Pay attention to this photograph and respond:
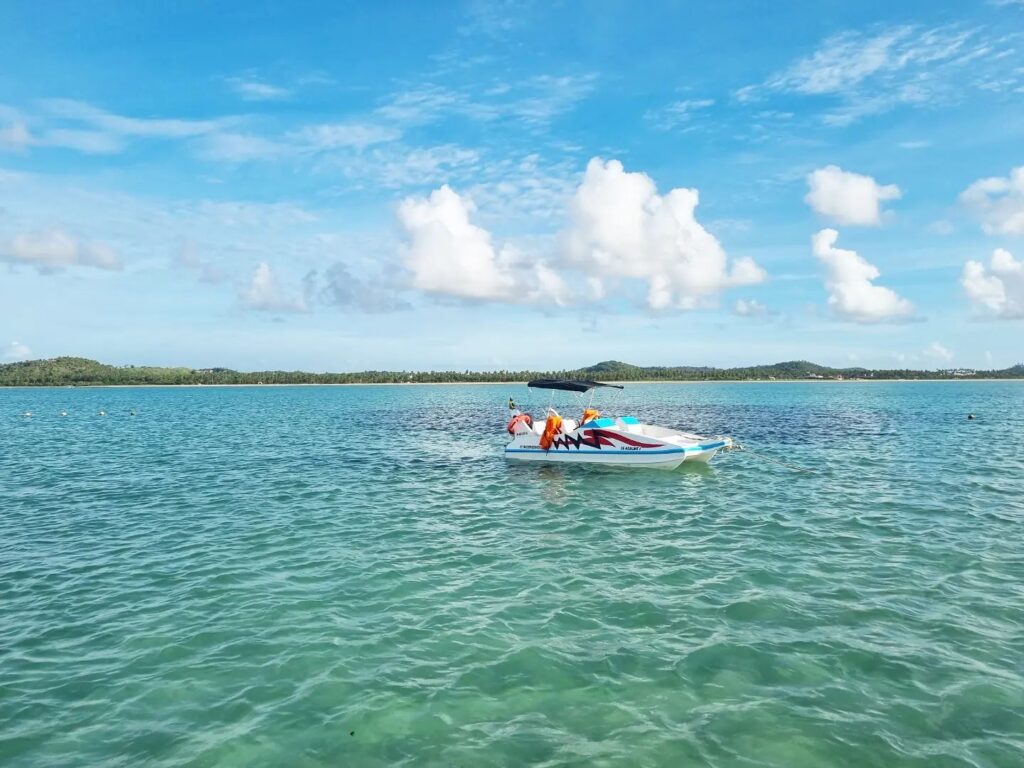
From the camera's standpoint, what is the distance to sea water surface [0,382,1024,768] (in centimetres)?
806

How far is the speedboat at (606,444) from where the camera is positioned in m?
30.8

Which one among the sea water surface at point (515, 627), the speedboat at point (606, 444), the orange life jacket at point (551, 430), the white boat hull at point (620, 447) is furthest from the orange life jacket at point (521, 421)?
the sea water surface at point (515, 627)

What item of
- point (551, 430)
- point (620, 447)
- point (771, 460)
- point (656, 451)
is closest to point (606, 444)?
point (620, 447)

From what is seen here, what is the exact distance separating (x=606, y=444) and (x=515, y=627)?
69.2ft

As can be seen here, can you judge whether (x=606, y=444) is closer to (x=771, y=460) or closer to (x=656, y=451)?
(x=656, y=451)

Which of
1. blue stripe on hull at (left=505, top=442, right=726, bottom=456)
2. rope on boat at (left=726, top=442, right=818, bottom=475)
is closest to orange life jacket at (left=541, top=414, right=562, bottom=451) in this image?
blue stripe on hull at (left=505, top=442, right=726, bottom=456)

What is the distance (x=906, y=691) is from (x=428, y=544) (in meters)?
11.8

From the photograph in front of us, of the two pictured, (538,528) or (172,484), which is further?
(172,484)

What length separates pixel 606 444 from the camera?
31.9 meters

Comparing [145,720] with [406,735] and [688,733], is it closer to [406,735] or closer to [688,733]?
[406,735]

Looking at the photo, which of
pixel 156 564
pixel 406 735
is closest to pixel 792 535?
pixel 406 735

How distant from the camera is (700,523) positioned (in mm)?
19797

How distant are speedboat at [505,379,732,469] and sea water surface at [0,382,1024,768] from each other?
5.51m

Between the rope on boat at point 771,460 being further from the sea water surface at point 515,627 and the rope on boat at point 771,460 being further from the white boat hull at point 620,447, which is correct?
the sea water surface at point 515,627
